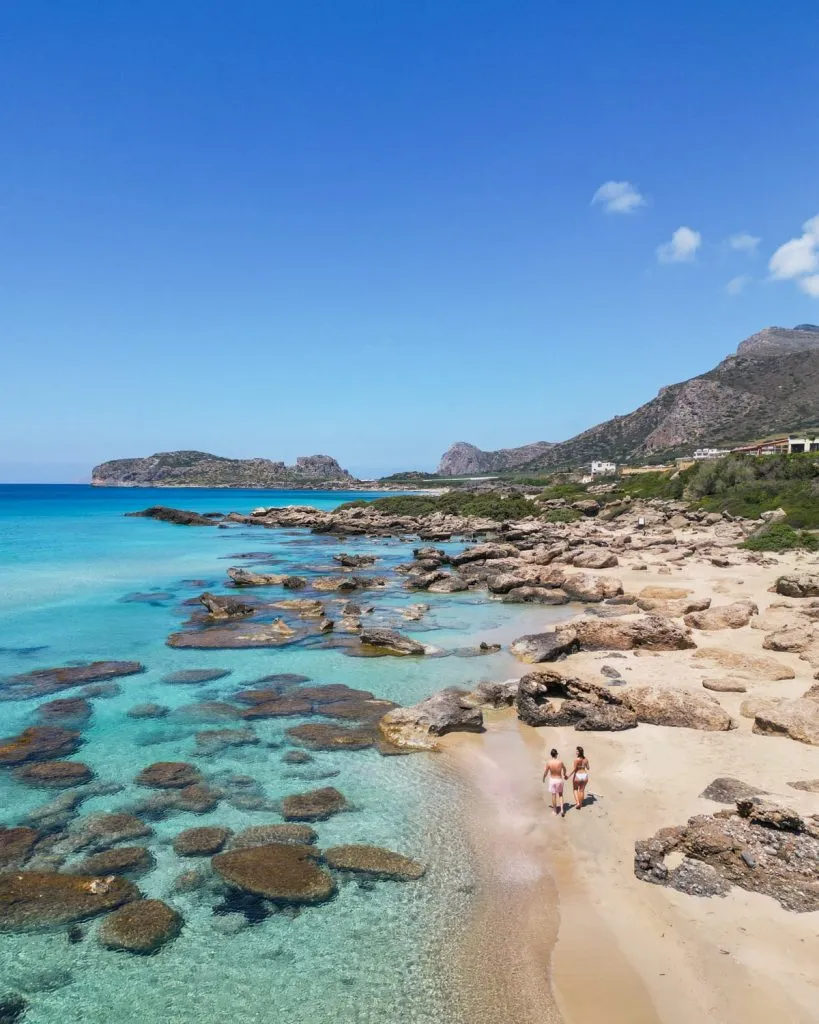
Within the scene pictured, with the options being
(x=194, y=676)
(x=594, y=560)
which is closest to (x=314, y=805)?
(x=194, y=676)

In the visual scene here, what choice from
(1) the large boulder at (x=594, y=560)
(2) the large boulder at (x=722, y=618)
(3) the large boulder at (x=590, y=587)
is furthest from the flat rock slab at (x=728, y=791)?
(1) the large boulder at (x=594, y=560)

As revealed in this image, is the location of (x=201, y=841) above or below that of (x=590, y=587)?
below

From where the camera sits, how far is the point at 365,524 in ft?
241

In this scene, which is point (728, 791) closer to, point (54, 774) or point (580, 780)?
point (580, 780)

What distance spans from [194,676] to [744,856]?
14734 millimetres

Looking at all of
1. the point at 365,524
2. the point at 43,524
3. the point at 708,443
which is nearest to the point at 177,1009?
the point at 365,524

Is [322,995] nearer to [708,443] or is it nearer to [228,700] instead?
[228,700]

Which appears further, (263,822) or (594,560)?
(594,560)

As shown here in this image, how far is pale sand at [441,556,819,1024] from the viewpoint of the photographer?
22.1 feet

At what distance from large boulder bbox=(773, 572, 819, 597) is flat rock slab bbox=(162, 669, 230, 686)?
20.7 m

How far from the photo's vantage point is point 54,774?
12.3 meters

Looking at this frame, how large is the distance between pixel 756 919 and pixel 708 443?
13203cm

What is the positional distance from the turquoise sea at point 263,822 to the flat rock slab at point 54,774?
0.21 m

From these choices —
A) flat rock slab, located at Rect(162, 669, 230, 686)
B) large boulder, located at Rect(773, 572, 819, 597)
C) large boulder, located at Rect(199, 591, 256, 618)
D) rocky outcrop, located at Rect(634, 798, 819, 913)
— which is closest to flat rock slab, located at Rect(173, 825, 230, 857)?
rocky outcrop, located at Rect(634, 798, 819, 913)
